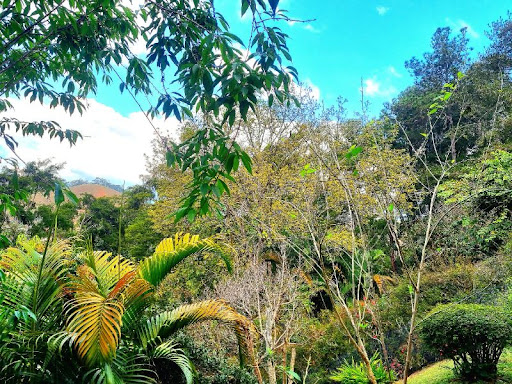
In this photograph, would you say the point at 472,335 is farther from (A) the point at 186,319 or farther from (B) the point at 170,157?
(B) the point at 170,157

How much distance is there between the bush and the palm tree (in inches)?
109

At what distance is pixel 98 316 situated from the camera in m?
2.34

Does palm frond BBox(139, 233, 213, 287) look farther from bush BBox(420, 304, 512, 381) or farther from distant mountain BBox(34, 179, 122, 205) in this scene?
bush BBox(420, 304, 512, 381)

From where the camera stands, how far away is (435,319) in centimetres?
466

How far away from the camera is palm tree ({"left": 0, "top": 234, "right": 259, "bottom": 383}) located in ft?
7.72

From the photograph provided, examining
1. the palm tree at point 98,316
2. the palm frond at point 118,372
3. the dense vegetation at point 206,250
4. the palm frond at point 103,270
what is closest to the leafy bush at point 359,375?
the dense vegetation at point 206,250

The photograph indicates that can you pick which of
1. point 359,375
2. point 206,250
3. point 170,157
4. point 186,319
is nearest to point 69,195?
point 170,157

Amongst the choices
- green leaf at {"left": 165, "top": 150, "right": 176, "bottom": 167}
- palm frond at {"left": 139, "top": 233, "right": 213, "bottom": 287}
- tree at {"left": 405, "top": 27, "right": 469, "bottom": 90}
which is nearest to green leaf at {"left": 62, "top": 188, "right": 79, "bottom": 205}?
green leaf at {"left": 165, "top": 150, "right": 176, "bottom": 167}

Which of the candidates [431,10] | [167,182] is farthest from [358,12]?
[167,182]

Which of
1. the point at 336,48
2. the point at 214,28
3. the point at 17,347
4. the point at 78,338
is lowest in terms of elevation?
the point at 17,347

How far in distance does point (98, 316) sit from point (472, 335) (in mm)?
4473

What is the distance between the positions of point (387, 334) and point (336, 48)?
23.8 feet

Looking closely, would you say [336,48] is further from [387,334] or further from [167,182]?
[167,182]

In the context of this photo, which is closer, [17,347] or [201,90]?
[201,90]
